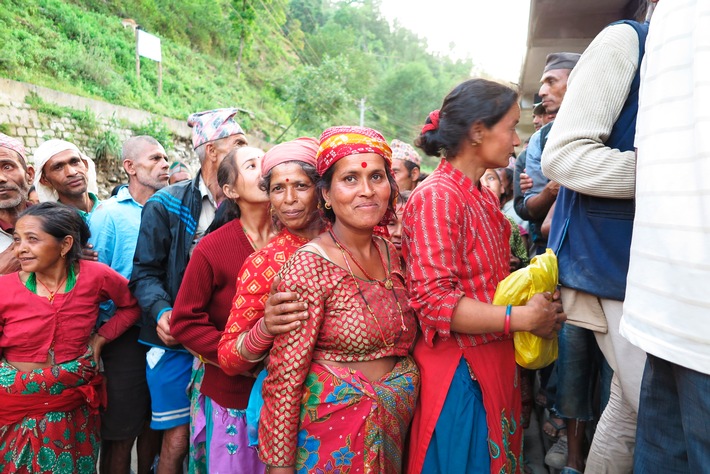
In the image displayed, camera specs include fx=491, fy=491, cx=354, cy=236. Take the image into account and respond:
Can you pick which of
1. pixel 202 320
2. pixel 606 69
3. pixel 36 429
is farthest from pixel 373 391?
pixel 36 429

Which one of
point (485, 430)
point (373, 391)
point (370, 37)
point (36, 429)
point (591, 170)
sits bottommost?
point (36, 429)

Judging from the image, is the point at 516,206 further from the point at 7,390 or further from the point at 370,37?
the point at 370,37

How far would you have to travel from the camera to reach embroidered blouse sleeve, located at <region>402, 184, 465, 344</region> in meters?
1.78

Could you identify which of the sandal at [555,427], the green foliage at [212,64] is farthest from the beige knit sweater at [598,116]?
the green foliage at [212,64]

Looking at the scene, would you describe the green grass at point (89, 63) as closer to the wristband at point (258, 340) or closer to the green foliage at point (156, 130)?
the green foliage at point (156, 130)

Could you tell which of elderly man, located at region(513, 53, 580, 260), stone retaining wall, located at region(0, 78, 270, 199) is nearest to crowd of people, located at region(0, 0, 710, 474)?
elderly man, located at region(513, 53, 580, 260)

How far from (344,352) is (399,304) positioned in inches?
11.6

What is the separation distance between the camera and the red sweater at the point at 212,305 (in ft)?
7.54

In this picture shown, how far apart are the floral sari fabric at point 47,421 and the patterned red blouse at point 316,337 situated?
142cm

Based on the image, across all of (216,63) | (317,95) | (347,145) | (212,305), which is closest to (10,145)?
(212,305)

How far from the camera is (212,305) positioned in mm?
2408

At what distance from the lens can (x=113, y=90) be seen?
16.9 metres

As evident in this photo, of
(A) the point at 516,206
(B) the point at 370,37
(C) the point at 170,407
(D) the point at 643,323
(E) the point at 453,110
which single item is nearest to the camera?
(D) the point at 643,323

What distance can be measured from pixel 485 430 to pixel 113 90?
60.2ft
